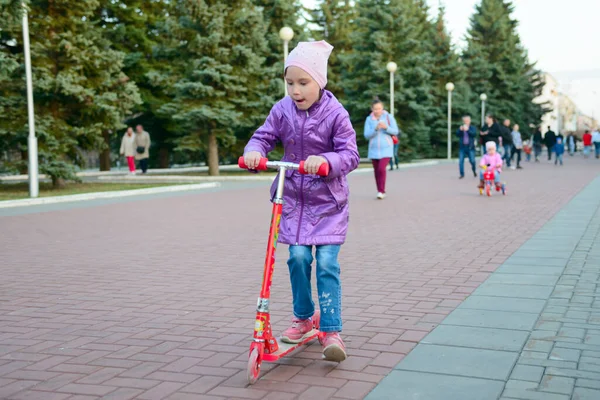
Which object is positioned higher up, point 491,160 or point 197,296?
point 491,160

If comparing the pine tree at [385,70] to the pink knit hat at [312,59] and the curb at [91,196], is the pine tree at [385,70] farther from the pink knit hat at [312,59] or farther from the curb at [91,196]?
the pink knit hat at [312,59]

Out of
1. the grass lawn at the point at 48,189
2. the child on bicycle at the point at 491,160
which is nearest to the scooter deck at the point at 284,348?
the child on bicycle at the point at 491,160

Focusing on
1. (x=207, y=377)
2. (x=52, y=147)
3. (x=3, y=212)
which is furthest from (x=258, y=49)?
(x=207, y=377)

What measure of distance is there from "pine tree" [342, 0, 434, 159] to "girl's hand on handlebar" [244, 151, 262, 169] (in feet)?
108

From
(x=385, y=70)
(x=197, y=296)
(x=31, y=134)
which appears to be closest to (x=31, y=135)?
(x=31, y=134)

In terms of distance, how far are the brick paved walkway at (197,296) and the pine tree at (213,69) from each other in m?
12.0

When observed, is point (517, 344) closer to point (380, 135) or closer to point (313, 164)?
point (313, 164)

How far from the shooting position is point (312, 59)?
12.7ft

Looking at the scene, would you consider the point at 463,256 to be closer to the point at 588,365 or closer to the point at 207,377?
the point at 588,365

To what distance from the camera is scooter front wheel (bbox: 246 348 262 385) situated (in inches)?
143

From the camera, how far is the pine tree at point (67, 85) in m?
18.1

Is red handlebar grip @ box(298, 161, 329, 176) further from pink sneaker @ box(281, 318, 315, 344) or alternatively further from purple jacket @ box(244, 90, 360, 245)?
pink sneaker @ box(281, 318, 315, 344)

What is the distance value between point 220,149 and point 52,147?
10.0 meters

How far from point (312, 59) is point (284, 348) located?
1534mm
